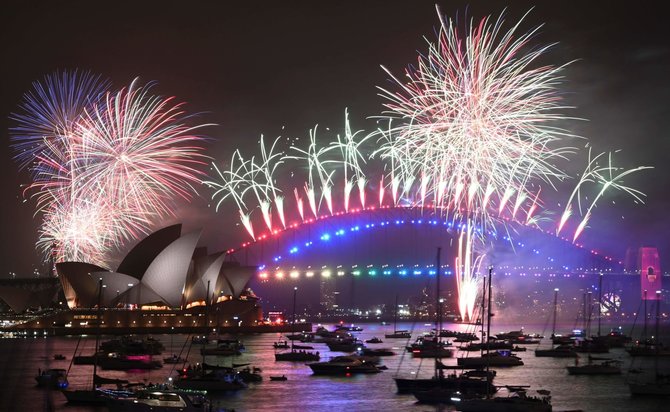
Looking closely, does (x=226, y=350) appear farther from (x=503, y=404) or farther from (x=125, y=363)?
(x=503, y=404)

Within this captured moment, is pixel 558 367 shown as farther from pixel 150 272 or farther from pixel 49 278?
pixel 49 278

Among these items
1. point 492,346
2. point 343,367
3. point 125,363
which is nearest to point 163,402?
point 343,367

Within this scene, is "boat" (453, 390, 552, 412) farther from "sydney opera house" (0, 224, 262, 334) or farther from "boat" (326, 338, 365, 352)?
"sydney opera house" (0, 224, 262, 334)

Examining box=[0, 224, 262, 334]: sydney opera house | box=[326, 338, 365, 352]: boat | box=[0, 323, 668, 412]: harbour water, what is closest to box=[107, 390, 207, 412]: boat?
box=[0, 323, 668, 412]: harbour water

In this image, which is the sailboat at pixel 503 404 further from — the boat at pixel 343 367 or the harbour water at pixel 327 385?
the boat at pixel 343 367

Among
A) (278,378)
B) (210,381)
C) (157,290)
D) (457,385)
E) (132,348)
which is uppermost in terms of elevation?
(157,290)

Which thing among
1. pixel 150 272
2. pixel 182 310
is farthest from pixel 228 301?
pixel 150 272
